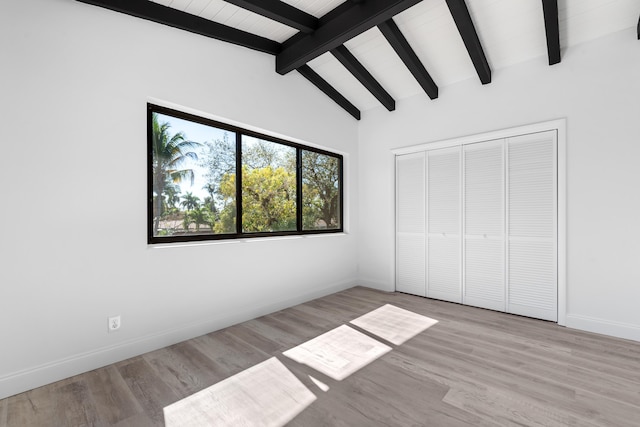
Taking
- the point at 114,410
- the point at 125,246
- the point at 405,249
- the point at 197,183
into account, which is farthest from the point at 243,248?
the point at 405,249

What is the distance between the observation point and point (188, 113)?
3000 millimetres

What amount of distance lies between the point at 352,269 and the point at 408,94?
8.95ft

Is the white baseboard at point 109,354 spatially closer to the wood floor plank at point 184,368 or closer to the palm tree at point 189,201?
the wood floor plank at point 184,368

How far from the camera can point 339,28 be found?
3.01 metres

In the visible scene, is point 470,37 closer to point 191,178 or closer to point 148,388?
point 191,178

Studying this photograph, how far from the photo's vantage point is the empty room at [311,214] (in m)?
2.04

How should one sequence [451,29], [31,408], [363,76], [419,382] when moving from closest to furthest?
[31,408], [419,382], [451,29], [363,76]

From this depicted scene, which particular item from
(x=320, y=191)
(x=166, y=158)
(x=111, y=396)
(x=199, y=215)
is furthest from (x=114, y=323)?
(x=320, y=191)

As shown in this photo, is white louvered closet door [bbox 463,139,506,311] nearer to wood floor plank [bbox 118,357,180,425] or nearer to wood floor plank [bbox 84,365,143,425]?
wood floor plank [bbox 118,357,180,425]

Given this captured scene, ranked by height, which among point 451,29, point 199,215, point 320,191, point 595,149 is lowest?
point 199,215

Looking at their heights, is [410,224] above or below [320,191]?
below

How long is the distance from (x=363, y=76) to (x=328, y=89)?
62cm

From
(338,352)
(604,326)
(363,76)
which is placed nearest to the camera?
(338,352)

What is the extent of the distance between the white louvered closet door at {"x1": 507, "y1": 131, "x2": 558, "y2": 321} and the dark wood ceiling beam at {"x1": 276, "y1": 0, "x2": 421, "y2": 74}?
207cm
